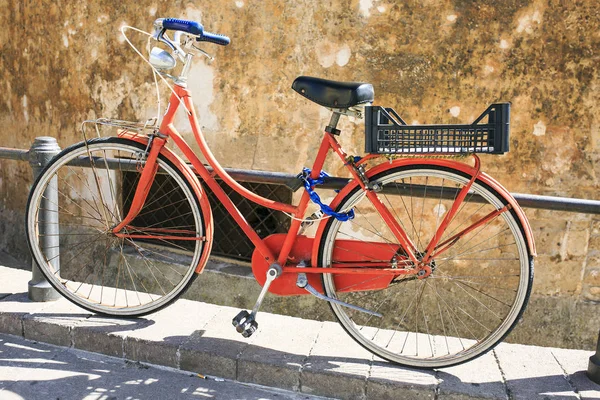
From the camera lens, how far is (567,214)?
481 centimetres

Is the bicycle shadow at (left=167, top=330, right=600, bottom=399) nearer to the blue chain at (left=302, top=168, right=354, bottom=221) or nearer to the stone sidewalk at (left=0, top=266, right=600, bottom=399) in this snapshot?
the stone sidewalk at (left=0, top=266, right=600, bottom=399)

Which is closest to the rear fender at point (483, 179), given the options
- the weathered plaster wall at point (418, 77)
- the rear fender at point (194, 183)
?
the rear fender at point (194, 183)

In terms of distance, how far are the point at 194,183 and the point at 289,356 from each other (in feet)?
3.01

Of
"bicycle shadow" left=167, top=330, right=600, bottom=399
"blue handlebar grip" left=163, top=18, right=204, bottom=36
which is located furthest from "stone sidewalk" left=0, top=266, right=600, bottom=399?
"blue handlebar grip" left=163, top=18, right=204, bottom=36

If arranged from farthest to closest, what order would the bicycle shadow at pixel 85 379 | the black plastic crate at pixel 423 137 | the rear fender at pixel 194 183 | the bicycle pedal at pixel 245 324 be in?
the rear fender at pixel 194 183 < the bicycle pedal at pixel 245 324 < the bicycle shadow at pixel 85 379 < the black plastic crate at pixel 423 137

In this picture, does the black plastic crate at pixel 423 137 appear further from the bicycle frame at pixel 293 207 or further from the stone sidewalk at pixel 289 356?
the stone sidewalk at pixel 289 356

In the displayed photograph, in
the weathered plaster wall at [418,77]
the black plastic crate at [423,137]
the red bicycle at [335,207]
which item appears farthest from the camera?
the weathered plaster wall at [418,77]

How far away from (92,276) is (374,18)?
3812mm

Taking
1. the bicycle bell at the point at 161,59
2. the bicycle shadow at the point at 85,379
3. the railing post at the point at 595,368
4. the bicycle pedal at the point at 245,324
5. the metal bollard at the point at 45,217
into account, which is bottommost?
the bicycle shadow at the point at 85,379

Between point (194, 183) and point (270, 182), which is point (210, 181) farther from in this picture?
point (270, 182)

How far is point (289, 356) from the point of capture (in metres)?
2.68

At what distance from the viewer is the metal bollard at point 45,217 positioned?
3023 millimetres

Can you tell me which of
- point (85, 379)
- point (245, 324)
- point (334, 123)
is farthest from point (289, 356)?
point (334, 123)

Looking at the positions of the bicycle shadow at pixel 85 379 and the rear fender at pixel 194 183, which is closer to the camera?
the bicycle shadow at pixel 85 379
